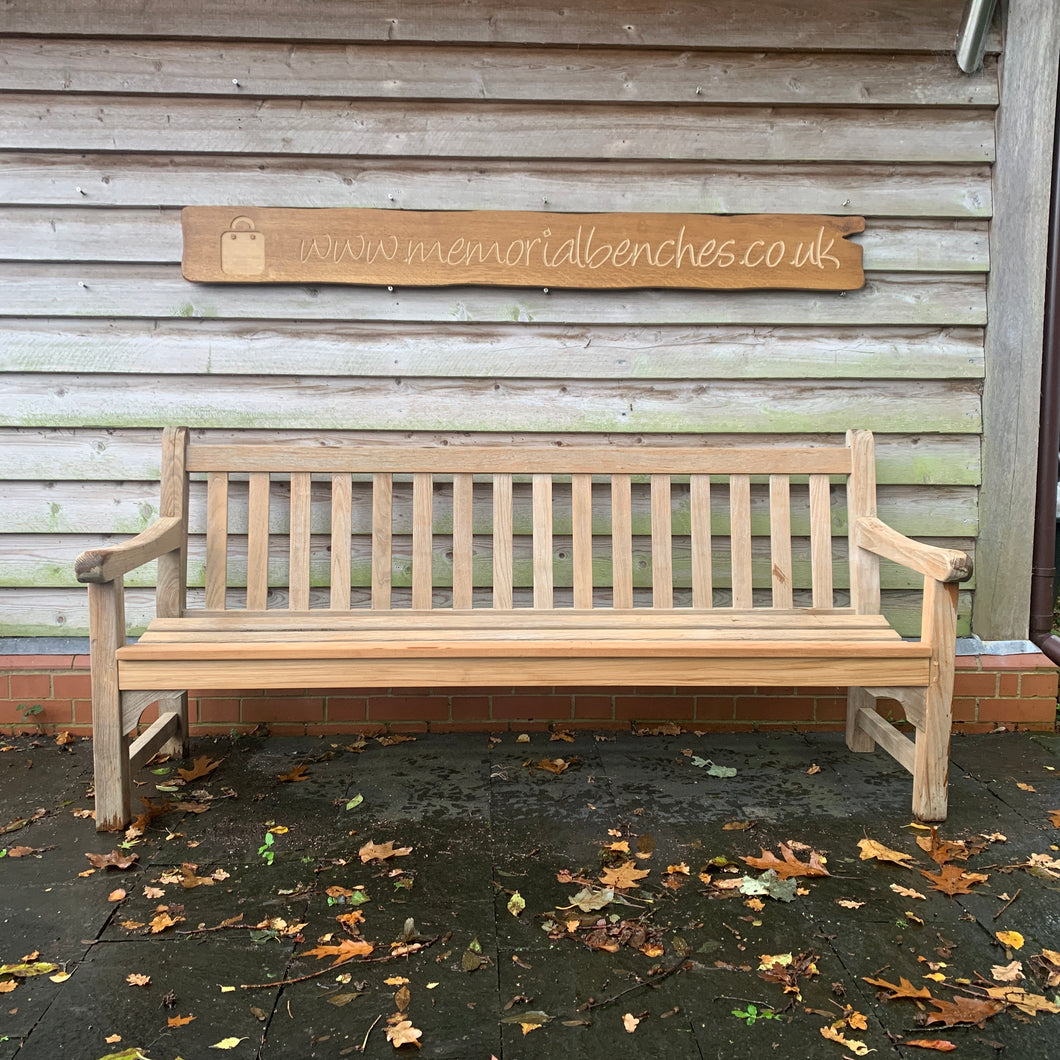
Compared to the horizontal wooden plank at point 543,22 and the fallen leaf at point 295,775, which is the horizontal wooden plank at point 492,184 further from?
the fallen leaf at point 295,775

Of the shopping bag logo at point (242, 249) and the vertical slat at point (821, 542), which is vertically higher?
the shopping bag logo at point (242, 249)

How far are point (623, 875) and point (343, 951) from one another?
0.74 metres

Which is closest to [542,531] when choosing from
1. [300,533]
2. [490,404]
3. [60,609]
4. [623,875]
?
[490,404]

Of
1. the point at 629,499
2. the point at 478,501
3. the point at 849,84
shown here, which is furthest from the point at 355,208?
the point at 849,84

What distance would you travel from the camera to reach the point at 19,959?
6.52 ft

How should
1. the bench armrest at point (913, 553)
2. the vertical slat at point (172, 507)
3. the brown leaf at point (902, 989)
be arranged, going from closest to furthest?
the brown leaf at point (902, 989), the bench armrest at point (913, 553), the vertical slat at point (172, 507)

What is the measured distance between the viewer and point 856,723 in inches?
128

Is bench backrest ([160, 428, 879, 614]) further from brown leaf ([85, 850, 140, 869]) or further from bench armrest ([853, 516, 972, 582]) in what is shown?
brown leaf ([85, 850, 140, 869])

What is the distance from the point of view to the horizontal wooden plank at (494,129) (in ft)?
10.7

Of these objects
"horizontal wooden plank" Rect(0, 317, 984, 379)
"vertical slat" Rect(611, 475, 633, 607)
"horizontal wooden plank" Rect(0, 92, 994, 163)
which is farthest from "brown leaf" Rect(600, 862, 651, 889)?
"horizontal wooden plank" Rect(0, 92, 994, 163)

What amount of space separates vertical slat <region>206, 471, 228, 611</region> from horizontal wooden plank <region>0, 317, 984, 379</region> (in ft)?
1.55

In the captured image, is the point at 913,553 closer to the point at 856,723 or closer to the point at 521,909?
the point at 856,723

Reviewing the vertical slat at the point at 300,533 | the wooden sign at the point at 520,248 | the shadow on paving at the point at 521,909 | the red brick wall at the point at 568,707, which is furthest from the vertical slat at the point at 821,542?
the vertical slat at the point at 300,533

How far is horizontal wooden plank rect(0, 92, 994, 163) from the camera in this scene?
3.25 m
